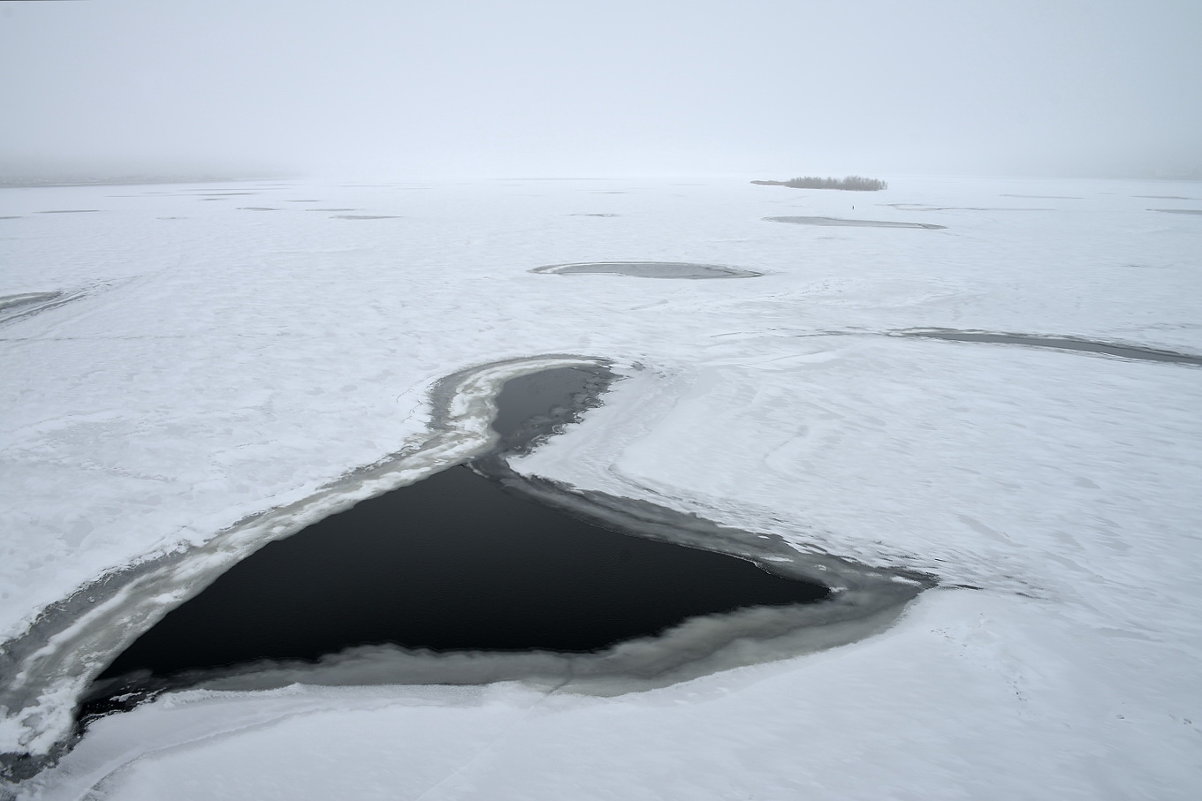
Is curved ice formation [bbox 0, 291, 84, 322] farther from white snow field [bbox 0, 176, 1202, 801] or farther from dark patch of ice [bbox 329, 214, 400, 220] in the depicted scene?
dark patch of ice [bbox 329, 214, 400, 220]

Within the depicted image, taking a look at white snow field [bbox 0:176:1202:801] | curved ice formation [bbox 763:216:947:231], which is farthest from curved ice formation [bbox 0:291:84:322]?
curved ice formation [bbox 763:216:947:231]

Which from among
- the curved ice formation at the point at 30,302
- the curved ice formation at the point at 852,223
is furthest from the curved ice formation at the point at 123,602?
the curved ice formation at the point at 852,223

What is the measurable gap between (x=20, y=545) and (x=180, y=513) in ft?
2.20

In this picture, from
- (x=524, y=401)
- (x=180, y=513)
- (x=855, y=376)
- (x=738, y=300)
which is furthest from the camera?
(x=738, y=300)

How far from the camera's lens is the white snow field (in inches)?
95.7

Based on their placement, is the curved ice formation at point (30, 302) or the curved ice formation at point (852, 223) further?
the curved ice formation at point (852, 223)

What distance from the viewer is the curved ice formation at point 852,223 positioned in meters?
19.5

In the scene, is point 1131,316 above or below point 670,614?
above

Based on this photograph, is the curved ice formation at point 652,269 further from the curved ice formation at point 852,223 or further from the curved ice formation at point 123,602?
the curved ice formation at point 852,223

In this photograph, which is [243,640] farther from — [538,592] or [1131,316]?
[1131,316]

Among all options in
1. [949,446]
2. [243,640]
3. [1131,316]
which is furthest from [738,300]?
[243,640]

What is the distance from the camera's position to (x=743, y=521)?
4.06 m

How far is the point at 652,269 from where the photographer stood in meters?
12.4

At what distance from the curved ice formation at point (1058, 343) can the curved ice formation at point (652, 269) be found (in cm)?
391
